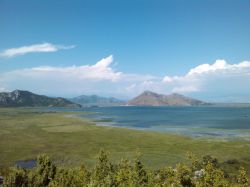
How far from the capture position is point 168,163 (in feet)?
244

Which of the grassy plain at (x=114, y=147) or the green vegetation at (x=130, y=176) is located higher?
the green vegetation at (x=130, y=176)

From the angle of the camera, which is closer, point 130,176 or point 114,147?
point 130,176

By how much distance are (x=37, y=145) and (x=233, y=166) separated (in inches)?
2205

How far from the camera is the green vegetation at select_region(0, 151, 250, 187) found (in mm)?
25391

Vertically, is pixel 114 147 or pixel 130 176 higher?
pixel 130 176

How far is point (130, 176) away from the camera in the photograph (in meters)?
30.8

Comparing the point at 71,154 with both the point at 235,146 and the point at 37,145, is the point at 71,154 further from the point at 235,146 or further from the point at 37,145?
the point at 235,146

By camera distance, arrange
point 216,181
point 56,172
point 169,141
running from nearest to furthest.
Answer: point 216,181 < point 56,172 < point 169,141

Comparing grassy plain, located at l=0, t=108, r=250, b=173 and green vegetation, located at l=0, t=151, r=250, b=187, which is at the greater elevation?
green vegetation, located at l=0, t=151, r=250, b=187

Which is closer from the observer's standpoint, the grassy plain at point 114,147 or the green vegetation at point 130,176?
the green vegetation at point 130,176

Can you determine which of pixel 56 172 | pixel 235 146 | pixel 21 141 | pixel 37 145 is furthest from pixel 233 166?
pixel 21 141

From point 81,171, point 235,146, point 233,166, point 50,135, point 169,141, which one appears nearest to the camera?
point 81,171

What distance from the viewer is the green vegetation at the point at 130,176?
2539 centimetres

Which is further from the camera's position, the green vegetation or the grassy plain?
the grassy plain
